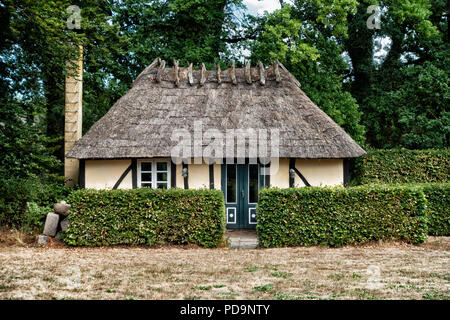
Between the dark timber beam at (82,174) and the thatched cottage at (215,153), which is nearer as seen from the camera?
the thatched cottage at (215,153)

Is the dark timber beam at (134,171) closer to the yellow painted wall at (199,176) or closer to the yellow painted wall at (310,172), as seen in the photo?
the yellow painted wall at (199,176)

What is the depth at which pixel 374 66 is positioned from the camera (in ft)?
59.3

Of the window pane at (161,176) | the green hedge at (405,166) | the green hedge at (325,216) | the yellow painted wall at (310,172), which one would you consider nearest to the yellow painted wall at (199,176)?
the window pane at (161,176)

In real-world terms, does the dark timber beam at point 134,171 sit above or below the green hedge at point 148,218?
above

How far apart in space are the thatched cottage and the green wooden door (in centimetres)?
3

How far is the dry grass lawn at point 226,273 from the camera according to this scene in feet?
17.5

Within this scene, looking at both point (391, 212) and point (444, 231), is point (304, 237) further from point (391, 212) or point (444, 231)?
point (444, 231)

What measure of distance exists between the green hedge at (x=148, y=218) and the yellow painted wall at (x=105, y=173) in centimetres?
343

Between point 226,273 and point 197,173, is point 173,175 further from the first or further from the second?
point 226,273

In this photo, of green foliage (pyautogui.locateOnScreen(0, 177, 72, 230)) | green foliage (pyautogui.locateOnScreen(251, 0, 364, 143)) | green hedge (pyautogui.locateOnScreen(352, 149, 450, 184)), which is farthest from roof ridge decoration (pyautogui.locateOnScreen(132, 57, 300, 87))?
green foliage (pyautogui.locateOnScreen(0, 177, 72, 230))

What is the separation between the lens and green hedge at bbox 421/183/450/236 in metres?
10.2

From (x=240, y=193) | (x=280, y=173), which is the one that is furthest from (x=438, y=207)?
(x=240, y=193)
